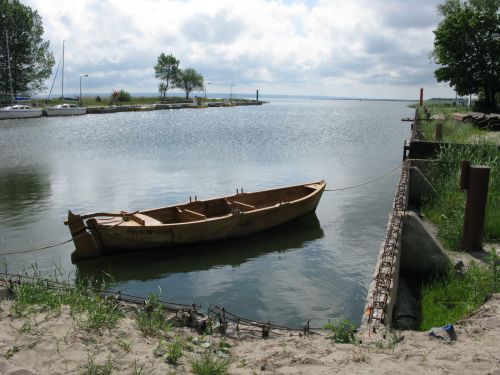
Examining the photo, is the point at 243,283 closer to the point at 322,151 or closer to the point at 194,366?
the point at 194,366

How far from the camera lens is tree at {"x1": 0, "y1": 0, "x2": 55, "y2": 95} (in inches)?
2691

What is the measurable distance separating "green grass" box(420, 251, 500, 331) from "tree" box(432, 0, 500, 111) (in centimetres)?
4318

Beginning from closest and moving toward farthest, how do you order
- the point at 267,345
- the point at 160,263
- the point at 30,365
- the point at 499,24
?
the point at 30,365, the point at 267,345, the point at 160,263, the point at 499,24

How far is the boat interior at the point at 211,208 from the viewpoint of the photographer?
11305 mm

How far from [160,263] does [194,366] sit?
22.4 ft

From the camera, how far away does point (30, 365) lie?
4500mm

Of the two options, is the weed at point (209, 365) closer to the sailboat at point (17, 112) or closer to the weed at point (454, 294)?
the weed at point (454, 294)

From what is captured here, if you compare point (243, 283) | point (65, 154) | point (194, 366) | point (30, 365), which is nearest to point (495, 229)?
point (243, 283)

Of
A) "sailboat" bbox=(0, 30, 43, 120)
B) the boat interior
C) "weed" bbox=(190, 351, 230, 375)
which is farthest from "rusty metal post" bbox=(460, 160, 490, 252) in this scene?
"sailboat" bbox=(0, 30, 43, 120)

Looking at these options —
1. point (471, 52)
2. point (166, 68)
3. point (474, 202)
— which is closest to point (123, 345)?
point (474, 202)

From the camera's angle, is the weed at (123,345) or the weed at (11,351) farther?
the weed at (123,345)

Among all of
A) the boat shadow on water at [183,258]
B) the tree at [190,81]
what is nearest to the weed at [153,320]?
the boat shadow on water at [183,258]

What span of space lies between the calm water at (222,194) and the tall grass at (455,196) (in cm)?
172

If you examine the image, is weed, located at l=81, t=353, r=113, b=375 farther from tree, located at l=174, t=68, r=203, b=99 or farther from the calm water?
tree, located at l=174, t=68, r=203, b=99
